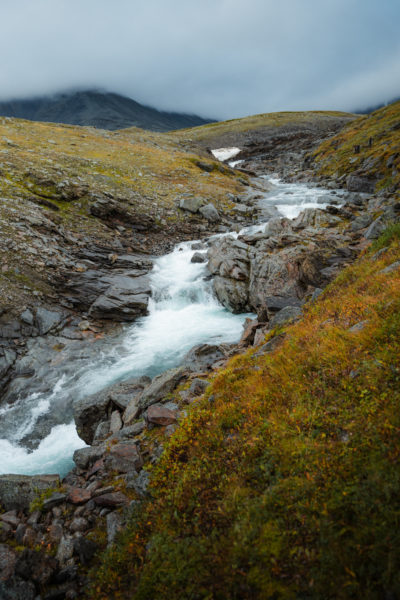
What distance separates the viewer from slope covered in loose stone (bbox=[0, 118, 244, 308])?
61.3ft

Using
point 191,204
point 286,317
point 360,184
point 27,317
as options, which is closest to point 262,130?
point 360,184

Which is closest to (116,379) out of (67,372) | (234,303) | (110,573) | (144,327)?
(67,372)

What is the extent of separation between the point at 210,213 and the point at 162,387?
2530 centimetres

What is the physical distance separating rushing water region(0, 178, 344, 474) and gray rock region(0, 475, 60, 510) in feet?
12.1

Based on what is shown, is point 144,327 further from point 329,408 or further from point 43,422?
point 329,408

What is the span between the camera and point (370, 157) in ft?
143

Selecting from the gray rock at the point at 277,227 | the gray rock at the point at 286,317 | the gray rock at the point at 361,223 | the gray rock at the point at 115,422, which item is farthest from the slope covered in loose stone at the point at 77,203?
the gray rock at the point at 286,317

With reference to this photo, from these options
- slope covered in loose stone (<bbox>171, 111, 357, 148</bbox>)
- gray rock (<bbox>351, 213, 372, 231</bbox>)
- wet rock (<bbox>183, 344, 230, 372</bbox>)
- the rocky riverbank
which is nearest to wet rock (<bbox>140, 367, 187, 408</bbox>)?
the rocky riverbank

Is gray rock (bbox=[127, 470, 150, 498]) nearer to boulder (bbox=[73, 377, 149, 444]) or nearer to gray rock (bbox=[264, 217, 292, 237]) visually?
boulder (bbox=[73, 377, 149, 444])

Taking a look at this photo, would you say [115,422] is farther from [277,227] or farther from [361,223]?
[361,223]

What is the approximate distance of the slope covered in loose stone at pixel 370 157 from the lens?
117 ft

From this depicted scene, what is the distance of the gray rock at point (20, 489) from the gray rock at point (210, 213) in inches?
1102

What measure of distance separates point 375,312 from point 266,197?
1554 inches

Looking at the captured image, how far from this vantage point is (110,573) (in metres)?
3.88
